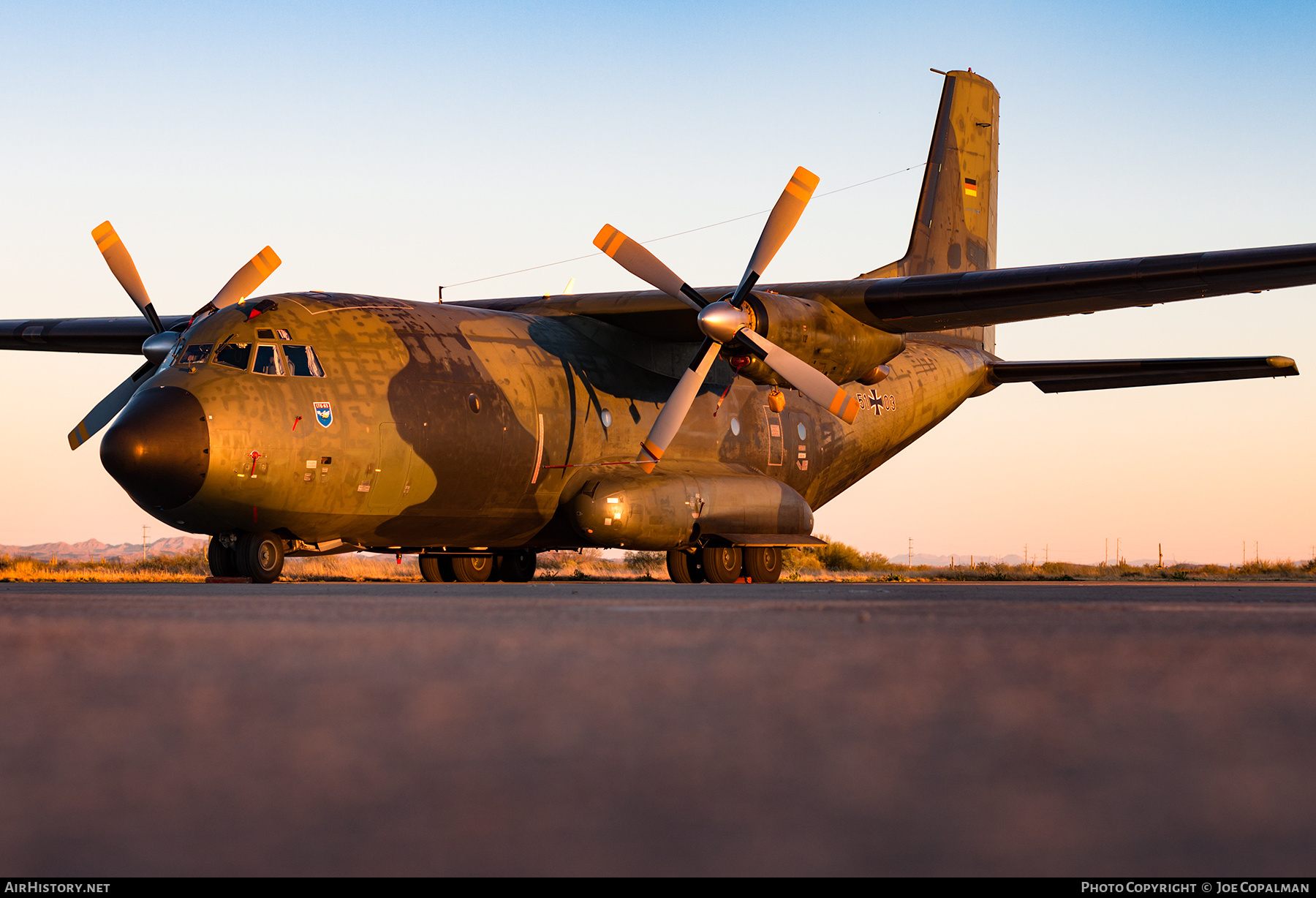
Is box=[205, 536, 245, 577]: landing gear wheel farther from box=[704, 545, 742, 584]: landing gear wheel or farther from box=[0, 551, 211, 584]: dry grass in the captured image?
box=[704, 545, 742, 584]: landing gear wheel

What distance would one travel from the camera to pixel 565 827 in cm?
256

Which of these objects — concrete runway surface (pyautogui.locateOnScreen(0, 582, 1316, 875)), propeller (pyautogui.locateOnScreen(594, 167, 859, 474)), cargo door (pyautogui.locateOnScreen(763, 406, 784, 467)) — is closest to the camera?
concrete runway surface (pyautogui.locateOnScreen(0, 582, 1316, 875))

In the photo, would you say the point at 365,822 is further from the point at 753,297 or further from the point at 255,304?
the point at 753,297

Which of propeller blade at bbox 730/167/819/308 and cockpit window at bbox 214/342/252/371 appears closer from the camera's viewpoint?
cockpit window at bbox 214/342/252/371

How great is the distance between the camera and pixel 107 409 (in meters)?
19.2

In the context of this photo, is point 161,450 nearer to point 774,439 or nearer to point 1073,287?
point 774,439

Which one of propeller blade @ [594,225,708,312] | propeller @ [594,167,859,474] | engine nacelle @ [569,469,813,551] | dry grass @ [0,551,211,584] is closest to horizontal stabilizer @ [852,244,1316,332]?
propeller @ [594,167,859,474]

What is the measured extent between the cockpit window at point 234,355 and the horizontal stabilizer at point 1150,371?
47.2 ft

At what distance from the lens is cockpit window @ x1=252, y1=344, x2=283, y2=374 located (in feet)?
51.6

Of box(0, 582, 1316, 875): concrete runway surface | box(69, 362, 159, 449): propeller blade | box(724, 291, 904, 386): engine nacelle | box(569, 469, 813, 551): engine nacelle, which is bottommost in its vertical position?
box(0, 582, 1316, 875): concrete runway surface

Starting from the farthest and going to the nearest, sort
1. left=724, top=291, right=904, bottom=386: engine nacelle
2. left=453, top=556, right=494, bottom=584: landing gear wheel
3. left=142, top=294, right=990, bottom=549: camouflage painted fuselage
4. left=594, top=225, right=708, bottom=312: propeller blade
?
left=453, top=556, right=494, bottom=584: landing gear wheel
left=594, top=225, right=708, bottom=312: propeller blade
left=724, top=291, right=904, bottom=386: engine nacelle
left=142, top=294, right=990, bottom=549: camouflage painted fuselage

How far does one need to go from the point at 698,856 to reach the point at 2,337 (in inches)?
976

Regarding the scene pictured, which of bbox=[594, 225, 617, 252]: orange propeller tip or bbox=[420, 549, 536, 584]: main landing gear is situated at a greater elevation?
bbox=[594, 225, 617, 252]: orange propeller tip

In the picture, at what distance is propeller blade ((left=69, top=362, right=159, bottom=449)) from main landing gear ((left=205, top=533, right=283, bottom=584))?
4.07 meters
